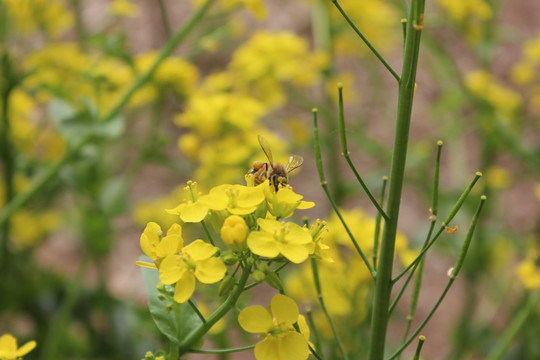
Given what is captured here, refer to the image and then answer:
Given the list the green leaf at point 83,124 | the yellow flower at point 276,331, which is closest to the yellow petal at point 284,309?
the yellow flower at point 276,331

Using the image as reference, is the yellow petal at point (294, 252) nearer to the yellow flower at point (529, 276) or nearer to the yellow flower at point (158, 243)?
the yellow flower at point (158, 243)

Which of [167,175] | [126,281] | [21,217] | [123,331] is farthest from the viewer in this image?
[167,175]

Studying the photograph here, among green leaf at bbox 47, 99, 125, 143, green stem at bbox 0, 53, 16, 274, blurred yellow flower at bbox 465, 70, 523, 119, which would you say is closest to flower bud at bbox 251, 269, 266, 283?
green leaf at bbox 47, 99, 125, 143

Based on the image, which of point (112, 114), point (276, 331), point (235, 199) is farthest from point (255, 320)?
point (112, 114)

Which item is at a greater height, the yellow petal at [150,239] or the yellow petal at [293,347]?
the yellow petal at [150,239]

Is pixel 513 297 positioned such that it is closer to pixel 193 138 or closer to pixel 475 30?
pixel 475 30

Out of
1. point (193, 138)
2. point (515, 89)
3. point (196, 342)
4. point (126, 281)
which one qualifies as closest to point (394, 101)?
point (515, 89)

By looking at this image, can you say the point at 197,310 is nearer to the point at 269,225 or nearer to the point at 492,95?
the point at 269,225

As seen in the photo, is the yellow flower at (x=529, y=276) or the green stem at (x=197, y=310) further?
the yellow flower at (x=529, y=276)
